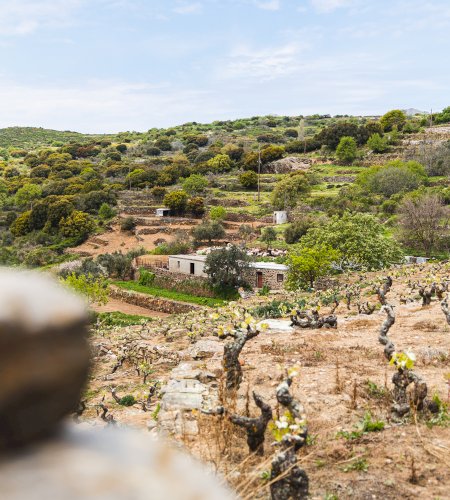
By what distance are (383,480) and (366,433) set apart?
88cm

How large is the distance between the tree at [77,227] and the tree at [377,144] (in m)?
29.6

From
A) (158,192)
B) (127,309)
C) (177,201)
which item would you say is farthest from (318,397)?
(158,192)

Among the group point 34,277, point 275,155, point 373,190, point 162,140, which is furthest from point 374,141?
point 34,277

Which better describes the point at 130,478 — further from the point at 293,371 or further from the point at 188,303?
the point at 188,303

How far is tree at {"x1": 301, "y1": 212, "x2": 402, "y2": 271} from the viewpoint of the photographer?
22.3m

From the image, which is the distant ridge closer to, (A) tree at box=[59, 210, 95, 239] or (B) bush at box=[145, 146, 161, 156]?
(B) bush at box=[145, 146, 161, 156]

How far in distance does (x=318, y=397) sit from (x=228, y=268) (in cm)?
1931

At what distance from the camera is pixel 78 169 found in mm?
57969

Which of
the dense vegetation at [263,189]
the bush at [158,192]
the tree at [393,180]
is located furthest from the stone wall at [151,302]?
the tree at [393,180]

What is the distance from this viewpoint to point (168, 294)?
26203 millimetres

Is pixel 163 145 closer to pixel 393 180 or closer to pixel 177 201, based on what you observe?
pixel 177 201

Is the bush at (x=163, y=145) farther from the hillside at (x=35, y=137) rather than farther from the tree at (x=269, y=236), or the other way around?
the tree at (x=269, y=236)

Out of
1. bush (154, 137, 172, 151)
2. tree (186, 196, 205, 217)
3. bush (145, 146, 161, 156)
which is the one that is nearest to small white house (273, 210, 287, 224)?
tree (186, 196, 205, 217)

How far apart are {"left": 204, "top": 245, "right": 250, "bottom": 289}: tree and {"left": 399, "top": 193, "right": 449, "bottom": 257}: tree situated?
926 cm
